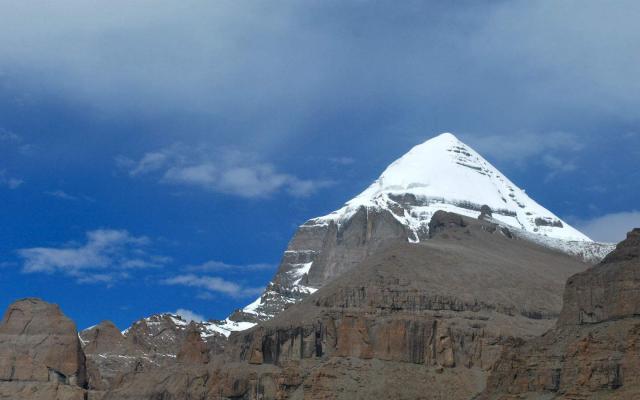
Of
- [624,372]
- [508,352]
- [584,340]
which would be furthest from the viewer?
[508,352]

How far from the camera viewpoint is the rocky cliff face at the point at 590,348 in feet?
482

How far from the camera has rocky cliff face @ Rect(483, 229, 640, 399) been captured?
147 meters

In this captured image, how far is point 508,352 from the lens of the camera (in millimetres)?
170000

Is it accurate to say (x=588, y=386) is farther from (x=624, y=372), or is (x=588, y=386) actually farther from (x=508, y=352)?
(x=508, y=352)

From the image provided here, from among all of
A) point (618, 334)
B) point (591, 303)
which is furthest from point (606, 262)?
point (618, 334)

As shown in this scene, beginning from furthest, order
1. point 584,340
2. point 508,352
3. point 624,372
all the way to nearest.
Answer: point 508,352 < point 584,340 < point 624,372

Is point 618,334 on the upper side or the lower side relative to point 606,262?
lower

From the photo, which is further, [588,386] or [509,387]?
[509,387]

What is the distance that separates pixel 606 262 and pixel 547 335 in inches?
499

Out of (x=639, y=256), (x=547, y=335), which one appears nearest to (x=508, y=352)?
(x=547, y=335)

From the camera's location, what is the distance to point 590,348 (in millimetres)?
153125

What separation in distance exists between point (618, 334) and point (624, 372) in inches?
493

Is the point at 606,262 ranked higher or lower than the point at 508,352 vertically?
higher

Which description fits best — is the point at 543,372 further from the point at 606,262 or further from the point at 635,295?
the point at 606,262
